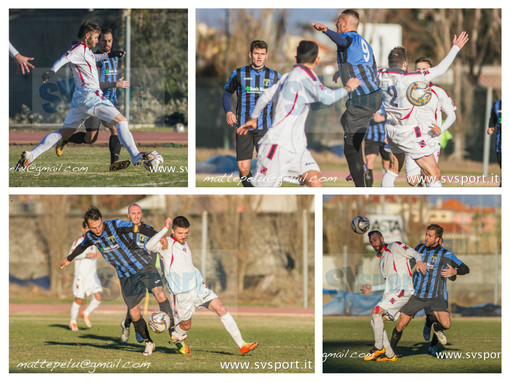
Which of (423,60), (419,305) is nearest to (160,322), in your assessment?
(419,305)

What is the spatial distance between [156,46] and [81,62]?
1143 millimetres

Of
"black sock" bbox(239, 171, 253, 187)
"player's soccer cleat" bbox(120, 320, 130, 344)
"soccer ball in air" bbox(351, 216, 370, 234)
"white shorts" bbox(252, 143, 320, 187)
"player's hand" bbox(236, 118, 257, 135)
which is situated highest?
"player's hand" bbox(236, 118, 257, 135)

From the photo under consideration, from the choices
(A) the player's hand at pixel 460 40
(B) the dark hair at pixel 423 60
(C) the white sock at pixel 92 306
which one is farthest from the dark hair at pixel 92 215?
(A) the player's hand at pixel 460 40

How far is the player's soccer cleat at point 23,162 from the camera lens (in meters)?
8.67

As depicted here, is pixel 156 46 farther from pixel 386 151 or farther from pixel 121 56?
pixel 386 151

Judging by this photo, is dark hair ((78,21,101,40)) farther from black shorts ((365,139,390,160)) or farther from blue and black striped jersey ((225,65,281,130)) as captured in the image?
black shorts ((365,139,390,160))

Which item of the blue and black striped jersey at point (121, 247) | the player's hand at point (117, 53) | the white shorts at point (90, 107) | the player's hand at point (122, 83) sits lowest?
the blue and black striped jersey at point (121, 247)

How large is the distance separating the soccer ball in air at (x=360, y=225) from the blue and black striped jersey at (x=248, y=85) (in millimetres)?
1904

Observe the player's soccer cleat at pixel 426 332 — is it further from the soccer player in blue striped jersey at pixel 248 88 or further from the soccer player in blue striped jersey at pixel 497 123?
the soccer player in blue striped jersey at pixel 248 88

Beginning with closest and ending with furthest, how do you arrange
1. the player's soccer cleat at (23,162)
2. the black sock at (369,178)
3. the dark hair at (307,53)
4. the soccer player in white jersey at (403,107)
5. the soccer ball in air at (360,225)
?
the dark hair at (307,53)
the soccer player in white jersey at (403,107)
the player's soccer cleat at (23,162)
the black sock at (369,178)
the soccer ball in air at (360,225)

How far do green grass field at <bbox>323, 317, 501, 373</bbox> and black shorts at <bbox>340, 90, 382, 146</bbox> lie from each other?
1995 millimetres

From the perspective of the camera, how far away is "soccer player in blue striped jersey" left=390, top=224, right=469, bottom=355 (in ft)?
27.9

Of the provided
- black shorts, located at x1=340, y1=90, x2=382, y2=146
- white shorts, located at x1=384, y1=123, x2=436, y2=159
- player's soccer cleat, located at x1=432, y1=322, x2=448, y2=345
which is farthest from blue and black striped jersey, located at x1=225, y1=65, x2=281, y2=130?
player's soccer cleat, located at x1=432, y1=322, x2=448, y2=345

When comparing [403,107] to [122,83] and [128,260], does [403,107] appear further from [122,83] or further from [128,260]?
[128,260]
